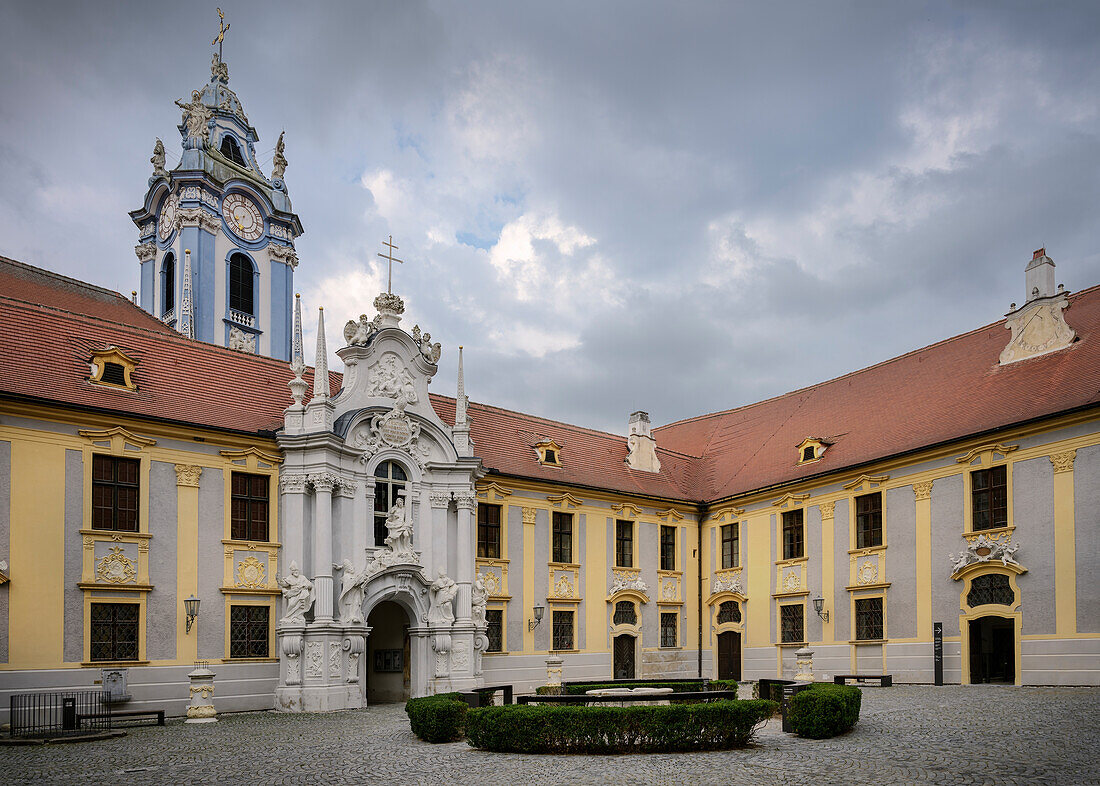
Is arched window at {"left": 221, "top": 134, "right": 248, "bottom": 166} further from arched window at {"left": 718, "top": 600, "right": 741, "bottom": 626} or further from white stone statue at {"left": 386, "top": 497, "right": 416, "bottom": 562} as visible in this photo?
arched window at {"left": 718, "top": 600, "right": 741, "bottom": 626}

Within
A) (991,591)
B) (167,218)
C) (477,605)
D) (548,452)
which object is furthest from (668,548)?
(167,218)

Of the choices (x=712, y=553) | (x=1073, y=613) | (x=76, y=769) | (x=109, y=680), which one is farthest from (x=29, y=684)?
(x=1073, y=613)

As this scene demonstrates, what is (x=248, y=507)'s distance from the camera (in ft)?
78.6

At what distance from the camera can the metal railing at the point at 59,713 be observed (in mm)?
17594

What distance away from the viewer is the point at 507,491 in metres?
28.9

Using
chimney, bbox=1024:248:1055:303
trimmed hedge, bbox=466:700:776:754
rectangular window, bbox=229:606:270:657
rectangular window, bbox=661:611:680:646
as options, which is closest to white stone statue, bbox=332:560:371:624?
rectangular window, bbox=229:606:270:657

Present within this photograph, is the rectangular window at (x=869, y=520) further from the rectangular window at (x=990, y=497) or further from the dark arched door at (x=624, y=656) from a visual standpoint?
the dark arched door at (x=624, y=656)

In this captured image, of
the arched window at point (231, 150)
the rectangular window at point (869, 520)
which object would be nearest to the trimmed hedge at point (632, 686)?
the rectangular window at point (869, 520)

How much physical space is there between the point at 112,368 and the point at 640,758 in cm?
1625

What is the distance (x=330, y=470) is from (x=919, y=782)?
16725 mm

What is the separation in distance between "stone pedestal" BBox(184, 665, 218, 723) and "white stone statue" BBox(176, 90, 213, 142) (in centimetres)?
2973

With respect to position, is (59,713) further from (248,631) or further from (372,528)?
(372,528)

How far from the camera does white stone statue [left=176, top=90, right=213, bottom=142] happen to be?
4297 cm

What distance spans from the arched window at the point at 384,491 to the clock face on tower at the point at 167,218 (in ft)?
73.9
